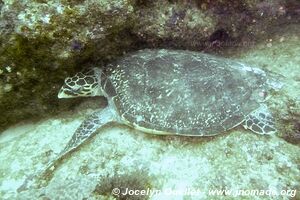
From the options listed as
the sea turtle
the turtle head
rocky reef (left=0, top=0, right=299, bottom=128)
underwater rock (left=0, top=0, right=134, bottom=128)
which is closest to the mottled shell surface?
the sea turtle

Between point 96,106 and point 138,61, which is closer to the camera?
point 138,61

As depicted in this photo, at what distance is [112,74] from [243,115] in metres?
1.80

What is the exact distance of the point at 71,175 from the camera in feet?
11.3

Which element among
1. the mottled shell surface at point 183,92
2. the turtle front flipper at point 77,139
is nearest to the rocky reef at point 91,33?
the mottled shell surface at point 183,92

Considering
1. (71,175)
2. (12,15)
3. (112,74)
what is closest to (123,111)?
(112,74)

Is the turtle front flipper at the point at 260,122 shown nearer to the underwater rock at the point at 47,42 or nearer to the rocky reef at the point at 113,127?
the rocky reef at the point at 113,127

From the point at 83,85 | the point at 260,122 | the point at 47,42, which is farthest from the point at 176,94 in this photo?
the point at 47,42

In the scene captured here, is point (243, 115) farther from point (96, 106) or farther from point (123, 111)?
point (96, 106)

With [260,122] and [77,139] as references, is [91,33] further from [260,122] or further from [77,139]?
[260,122]

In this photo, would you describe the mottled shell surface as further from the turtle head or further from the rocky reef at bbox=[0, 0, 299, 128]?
the rocky reef at bbox=[0, 0, 299, 128]

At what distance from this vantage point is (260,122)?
365cm

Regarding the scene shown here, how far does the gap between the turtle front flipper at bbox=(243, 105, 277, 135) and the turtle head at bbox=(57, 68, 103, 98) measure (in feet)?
6.67

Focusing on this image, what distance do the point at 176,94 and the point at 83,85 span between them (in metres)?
1.27

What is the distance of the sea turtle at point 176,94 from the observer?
3.66 meters
